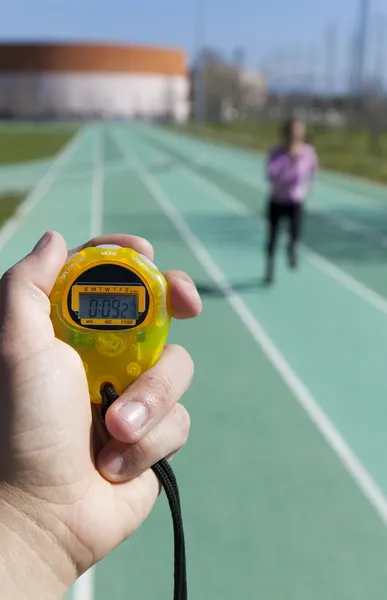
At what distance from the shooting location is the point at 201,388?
17.5 feet

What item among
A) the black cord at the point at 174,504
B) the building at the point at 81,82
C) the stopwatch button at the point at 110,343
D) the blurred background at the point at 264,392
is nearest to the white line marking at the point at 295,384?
the blurred background at the point at 264,392

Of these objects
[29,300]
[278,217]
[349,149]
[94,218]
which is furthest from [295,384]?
[349,149]

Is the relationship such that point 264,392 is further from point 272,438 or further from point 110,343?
point 110,343

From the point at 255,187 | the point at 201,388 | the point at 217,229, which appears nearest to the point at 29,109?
the point at 255,187

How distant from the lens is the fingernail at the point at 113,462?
154 centimetres

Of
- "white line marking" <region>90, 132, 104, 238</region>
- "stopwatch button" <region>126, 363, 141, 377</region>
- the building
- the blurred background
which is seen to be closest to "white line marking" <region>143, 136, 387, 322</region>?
the blurred background

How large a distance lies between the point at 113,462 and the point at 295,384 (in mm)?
3986

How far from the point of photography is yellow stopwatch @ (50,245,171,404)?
4.93 ft

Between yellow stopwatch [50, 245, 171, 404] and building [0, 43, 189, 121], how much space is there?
101 m

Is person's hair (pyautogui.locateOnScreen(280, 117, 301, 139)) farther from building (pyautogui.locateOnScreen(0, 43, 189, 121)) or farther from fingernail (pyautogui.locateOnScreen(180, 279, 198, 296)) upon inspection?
building (pyautogui.locateOnScreen(0, 43, 189, 121))

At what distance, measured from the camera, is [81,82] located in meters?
102

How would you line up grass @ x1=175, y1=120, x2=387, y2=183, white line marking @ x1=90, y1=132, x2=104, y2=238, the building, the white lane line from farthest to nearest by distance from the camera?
the building → grass @ x1=175, y1=120, x2=387, y2=183 → white line marking @ x1=90, y1=132, x2=104, y2=238 → the white lane line

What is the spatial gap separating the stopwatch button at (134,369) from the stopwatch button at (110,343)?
0.14 ft

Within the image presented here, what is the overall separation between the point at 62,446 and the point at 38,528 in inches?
5.9
